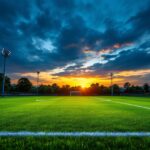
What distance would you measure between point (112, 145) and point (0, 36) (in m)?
43.2

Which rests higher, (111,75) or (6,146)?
(111,75)

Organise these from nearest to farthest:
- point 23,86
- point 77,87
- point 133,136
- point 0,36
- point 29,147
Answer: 1. point 29,147
2. point 133,136
3. point 0,36
4. point 23,86
5. point 77,87

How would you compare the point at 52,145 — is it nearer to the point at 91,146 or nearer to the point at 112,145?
the point at 91,146

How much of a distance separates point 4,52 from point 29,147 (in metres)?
42.3

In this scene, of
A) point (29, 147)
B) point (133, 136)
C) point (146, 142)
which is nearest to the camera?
point (29, 147)

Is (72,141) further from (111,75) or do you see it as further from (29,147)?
(111,75)

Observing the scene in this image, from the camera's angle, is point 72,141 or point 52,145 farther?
point 72,141

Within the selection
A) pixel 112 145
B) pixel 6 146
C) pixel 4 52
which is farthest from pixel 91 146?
pixel 4 52

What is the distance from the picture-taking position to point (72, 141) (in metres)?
3.03

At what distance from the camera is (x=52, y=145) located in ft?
9.29

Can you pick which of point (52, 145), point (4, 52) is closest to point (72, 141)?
point (52, 145)

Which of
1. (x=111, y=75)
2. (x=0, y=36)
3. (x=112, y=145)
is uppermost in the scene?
(x=0, y=36)

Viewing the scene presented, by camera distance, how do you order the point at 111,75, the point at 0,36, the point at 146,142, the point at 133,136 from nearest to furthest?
1. the point at 146,142
2. the point at 133,136
3. the point at 0,36
4. the point at 111,75

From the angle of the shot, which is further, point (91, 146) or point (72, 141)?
point (72, 141)
